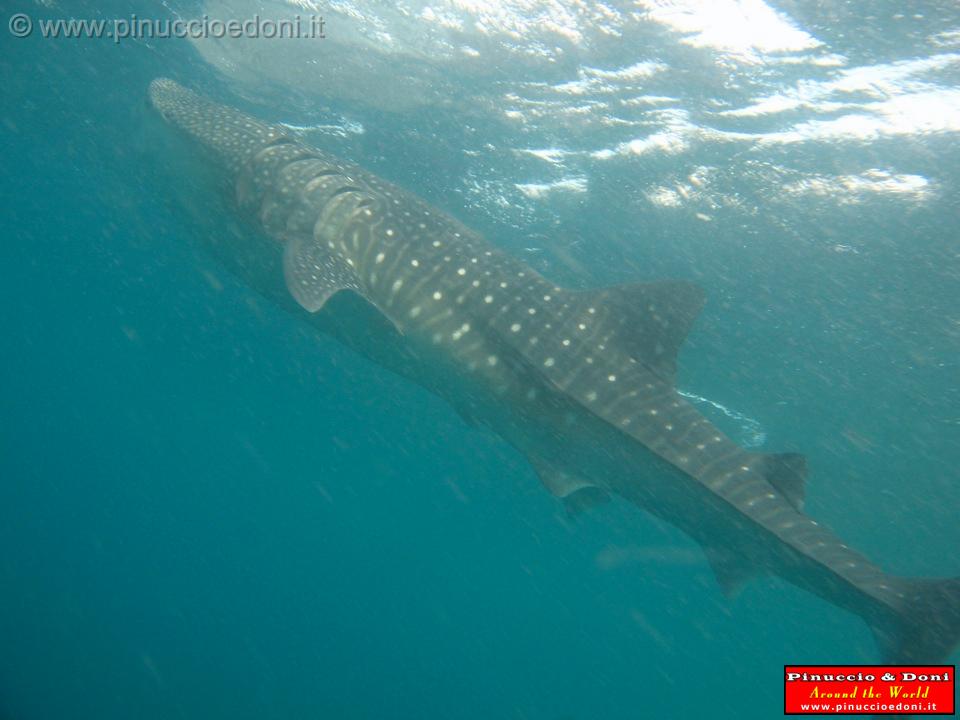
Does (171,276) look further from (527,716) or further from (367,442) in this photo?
(527,716)

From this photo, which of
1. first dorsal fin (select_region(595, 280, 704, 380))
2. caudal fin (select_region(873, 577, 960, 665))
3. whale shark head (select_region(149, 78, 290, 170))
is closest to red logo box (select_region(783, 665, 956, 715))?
caudal fin (select_region(873, 577, 960, 665))

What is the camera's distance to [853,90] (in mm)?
7914

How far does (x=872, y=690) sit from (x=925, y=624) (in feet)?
6.01

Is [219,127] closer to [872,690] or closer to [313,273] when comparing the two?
[313,273]

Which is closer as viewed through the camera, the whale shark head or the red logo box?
the red logo box

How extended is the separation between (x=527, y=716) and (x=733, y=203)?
167 ft

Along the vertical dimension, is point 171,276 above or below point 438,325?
below

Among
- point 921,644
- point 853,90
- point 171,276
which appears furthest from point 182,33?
point 171,276

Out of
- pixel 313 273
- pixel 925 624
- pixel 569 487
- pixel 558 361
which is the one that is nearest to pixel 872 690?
pixel 925 624

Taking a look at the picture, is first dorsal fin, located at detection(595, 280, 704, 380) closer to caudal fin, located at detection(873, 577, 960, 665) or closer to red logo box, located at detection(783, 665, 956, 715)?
caudal fin, located at detection(873, 577, 960, 665)

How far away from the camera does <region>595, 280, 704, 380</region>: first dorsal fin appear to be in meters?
6.19

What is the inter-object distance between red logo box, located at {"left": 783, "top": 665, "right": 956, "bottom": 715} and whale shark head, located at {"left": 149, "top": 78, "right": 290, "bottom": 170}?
9103 millimetres

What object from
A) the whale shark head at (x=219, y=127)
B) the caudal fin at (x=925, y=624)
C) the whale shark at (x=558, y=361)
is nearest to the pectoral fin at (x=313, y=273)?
the whale shark at (x=558, y=361)

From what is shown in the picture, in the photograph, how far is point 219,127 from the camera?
26.3ft
